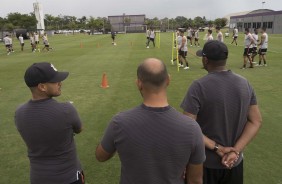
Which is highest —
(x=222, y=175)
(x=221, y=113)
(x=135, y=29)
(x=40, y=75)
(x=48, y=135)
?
(x=135, y=29)

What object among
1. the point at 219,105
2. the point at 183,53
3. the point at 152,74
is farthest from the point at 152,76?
the point at 183,53

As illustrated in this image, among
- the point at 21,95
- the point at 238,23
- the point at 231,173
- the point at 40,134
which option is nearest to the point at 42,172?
the point at 40,134

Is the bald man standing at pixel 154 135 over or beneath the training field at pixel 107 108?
over

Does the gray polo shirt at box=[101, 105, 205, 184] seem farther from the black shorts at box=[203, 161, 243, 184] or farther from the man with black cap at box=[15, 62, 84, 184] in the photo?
the black shorts at box=[203, 161, 243, 184]

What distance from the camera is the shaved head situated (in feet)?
6.96

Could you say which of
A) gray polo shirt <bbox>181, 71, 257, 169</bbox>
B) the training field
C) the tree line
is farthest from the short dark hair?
the tree line

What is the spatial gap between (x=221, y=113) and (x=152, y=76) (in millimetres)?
1162

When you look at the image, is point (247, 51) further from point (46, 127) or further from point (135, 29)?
point (135, 29)

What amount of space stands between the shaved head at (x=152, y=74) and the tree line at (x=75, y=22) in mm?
79097

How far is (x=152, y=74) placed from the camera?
6.95 feet

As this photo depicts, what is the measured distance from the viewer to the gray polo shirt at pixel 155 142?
2100 mm

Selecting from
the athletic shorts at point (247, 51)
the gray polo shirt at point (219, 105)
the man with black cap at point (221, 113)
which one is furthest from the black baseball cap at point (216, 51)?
the athletic shorts at point (247, 51)

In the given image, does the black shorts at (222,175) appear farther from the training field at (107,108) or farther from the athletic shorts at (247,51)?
the athletic shorts at (247,51)

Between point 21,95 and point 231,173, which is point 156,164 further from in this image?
point 21,95
